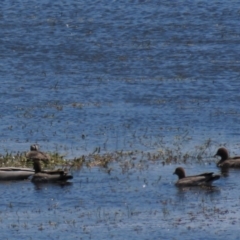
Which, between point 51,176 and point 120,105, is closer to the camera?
point 51,176

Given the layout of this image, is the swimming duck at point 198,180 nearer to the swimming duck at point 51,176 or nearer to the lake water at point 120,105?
the lake water at point 120,105

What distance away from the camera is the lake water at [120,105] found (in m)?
18.5

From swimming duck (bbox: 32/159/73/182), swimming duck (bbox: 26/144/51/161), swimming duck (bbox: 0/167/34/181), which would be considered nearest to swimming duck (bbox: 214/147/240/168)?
swimming duck (bbox: 32/159/73/182)

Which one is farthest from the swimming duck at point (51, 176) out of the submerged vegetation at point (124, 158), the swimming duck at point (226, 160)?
the swimming duck at point (226, 160)

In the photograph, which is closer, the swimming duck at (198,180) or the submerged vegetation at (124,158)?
the swimming duck at (198,180)

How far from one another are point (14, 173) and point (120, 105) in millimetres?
6745

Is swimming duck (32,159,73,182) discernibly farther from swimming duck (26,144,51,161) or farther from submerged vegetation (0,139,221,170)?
submerged vegetation (0,139,221,170)

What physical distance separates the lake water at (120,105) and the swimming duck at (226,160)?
26cm

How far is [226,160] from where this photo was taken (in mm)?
22266

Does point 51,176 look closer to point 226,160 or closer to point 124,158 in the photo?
point 124,158

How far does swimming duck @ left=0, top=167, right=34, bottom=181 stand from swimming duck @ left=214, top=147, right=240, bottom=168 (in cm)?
359

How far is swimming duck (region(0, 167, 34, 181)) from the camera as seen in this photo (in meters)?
21.3

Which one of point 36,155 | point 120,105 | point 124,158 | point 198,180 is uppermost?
point 120,105

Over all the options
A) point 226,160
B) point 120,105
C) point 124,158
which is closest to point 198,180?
point 226,160
